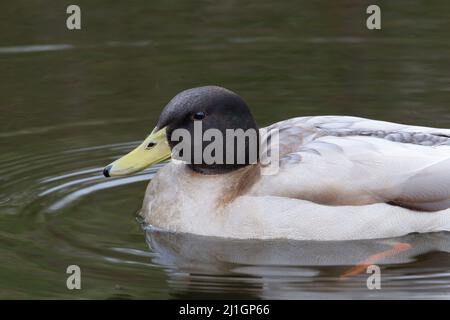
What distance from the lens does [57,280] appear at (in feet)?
27.3

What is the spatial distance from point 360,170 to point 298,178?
1.47ft

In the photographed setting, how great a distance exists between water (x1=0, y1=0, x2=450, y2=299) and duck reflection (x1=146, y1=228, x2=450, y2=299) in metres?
0.01

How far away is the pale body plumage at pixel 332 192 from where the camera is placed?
8922mm

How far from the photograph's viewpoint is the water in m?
8.43

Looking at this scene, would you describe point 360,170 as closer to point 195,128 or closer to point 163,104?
point 195,128

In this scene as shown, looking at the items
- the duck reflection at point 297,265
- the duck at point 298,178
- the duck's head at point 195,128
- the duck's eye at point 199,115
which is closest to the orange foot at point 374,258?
the duck reflection at point 297,265

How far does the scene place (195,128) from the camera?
30.2 feet

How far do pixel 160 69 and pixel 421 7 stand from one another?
345 cm

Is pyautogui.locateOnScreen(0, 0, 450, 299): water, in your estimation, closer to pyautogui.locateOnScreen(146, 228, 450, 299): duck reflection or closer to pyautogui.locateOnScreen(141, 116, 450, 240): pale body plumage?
A: pyautogui.locateOnScreen(146, 228, 450, 299): duck reflection

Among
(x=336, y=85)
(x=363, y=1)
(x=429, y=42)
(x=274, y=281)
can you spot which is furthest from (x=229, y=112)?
(x=363, y=1)

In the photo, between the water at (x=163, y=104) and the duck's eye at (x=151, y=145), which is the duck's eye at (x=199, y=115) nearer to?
the duck's eye at (x=151, y=145)

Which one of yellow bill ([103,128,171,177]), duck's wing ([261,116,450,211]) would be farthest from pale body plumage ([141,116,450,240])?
yellow bill ([103,128,171,177])

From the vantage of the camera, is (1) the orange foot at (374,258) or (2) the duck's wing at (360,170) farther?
(2) the duck's wing at (360,170)

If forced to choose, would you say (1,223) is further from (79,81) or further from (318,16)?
(318,16)
